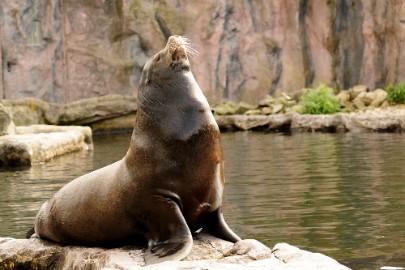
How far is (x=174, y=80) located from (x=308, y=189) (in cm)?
643

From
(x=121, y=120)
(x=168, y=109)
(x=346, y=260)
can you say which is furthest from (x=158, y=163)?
(x=121, y=120)

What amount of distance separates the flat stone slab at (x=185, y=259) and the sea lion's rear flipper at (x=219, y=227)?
56mm

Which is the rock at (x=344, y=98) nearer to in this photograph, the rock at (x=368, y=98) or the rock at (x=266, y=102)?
the rock at (x=368, y=98)

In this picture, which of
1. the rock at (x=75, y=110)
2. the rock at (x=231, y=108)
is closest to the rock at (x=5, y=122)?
the rock at (x=75, y=110)

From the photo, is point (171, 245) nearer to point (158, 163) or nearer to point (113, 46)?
point (158, 163)

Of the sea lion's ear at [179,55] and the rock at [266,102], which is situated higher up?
the sea lion's ear at [179,55]

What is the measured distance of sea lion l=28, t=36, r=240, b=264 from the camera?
19.9ft

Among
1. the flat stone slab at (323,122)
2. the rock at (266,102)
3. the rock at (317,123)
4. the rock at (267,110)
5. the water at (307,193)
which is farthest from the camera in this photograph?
the rock at (266,102)

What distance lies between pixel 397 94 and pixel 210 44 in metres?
7.45

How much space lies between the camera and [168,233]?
604 cm

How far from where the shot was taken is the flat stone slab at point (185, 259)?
17.6 feet

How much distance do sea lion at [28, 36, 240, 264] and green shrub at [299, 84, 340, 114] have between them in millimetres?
22103

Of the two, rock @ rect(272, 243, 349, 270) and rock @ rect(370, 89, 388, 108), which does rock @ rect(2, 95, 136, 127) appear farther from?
rock @ rect(272, 243, 349, 270)

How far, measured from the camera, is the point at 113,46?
33.3 metres
